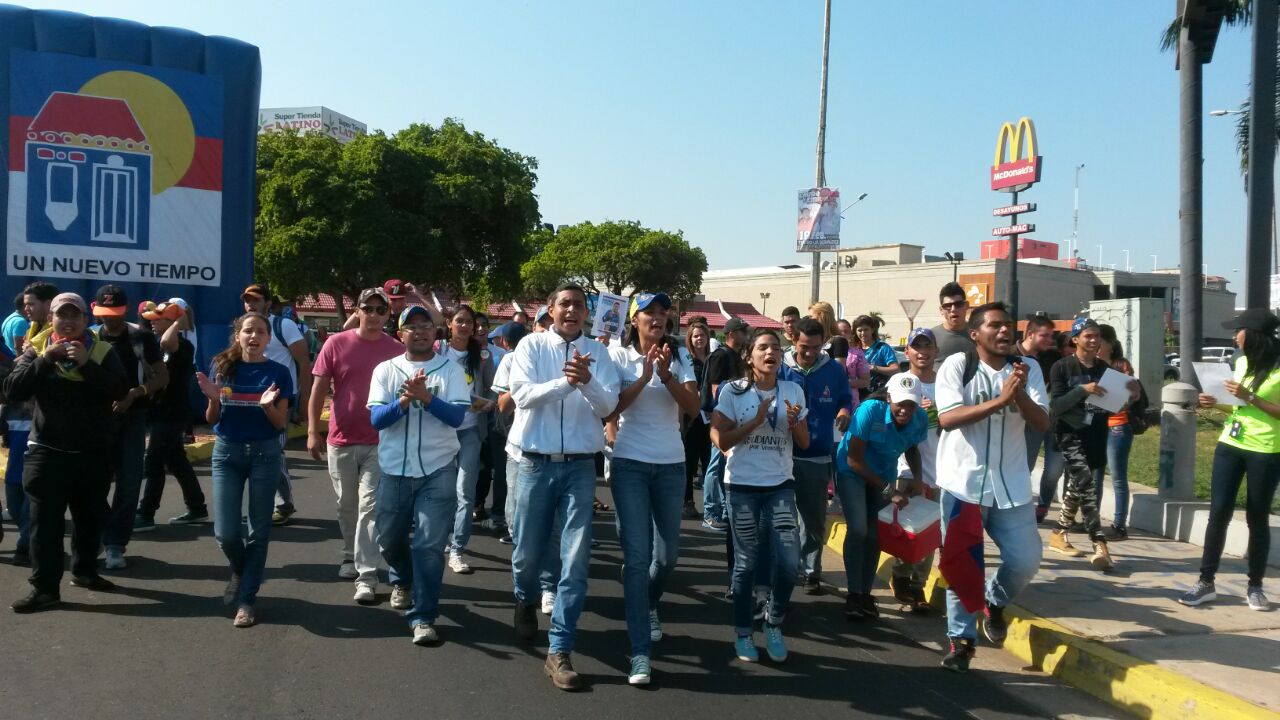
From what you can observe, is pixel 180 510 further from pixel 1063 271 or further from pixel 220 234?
pixel 1063 271

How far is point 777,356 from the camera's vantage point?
5.24 meters

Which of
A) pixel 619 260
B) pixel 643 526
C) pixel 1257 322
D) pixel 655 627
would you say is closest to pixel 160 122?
pixel 655 627

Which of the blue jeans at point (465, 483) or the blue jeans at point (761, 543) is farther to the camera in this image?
the blue jeans at point (465, 483)

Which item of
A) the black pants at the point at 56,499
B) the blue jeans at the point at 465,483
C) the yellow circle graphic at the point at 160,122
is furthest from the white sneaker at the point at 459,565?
the yellow circle graphic at the point at 160,122

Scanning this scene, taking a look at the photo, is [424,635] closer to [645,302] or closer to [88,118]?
[645,302]

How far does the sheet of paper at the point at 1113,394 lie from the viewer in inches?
265

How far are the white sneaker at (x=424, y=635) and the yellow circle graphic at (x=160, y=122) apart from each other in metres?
11.5

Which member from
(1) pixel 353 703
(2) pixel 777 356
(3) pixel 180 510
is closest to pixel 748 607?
(2) pixel 777 356

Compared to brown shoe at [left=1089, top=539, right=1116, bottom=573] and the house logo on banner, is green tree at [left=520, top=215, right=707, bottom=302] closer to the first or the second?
the house logo on banner

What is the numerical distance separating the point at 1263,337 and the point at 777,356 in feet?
10.9

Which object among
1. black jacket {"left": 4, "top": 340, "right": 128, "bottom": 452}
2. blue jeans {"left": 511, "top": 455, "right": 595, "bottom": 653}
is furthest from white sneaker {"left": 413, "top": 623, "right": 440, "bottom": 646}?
black jacket {"left": 4, "top": 340, "right": 128, "bottom": 452}

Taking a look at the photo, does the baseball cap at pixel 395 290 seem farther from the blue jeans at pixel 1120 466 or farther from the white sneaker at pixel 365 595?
the blue jeans at pixel 1120 466

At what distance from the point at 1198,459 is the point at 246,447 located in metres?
11.7

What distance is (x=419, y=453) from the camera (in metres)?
5.35
